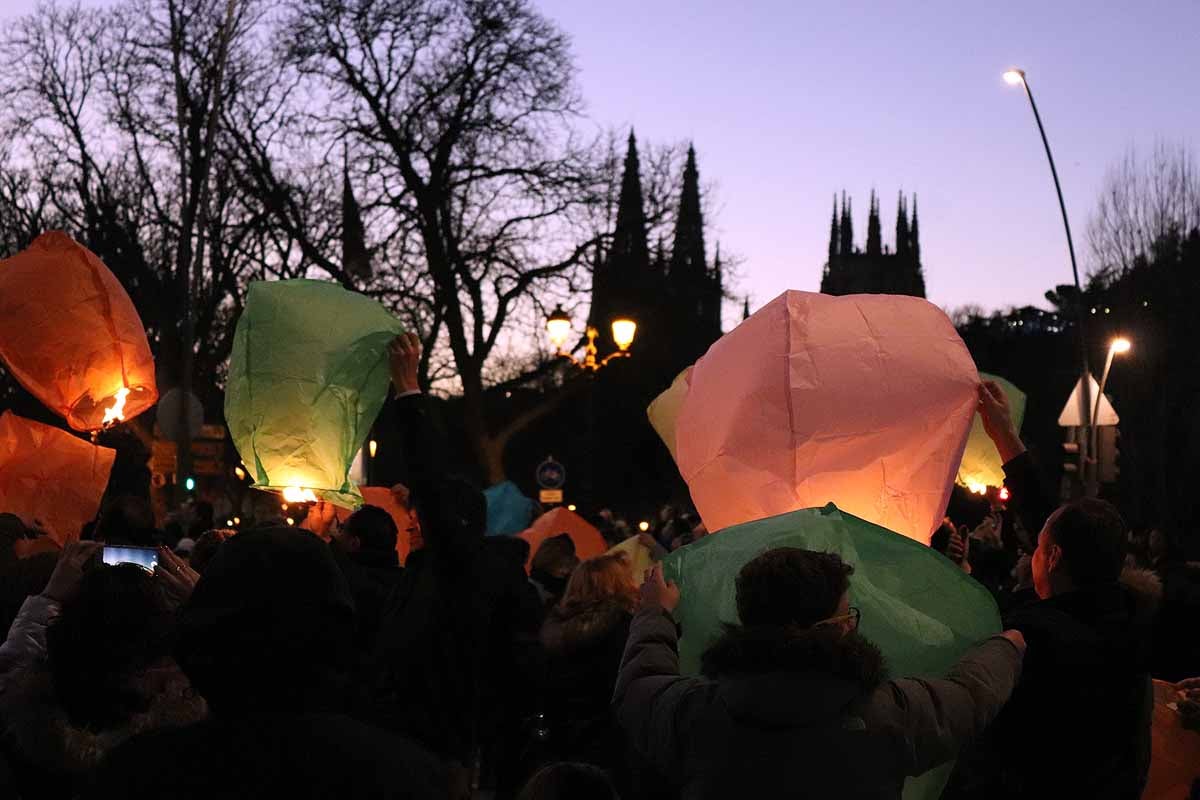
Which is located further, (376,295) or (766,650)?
(376,295)

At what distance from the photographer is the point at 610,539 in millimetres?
18953

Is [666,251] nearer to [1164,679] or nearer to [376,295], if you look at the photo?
[376,295]

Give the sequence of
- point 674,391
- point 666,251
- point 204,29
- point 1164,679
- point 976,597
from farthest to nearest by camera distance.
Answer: point 666,251
point 204,29
point 674,391
point 1164,679
point 976,597

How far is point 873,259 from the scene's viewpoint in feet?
418

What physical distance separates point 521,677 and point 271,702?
9.47 ft

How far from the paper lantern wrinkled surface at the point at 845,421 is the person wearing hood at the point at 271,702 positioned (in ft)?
8.25

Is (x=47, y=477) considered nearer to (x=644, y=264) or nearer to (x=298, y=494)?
(x=298, y=494)

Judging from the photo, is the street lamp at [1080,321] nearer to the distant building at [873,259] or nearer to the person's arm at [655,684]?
the person's arm at [655,684]

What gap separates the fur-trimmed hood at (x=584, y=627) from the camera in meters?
5.37

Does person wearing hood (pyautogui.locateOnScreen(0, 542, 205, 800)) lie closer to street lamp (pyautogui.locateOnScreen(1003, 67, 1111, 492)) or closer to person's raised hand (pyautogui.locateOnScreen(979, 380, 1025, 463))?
person's raised hand (pyautogui.locateOnScreen(979, 380, 1025, 463))

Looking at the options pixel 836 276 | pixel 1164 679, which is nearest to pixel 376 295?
pixel 1164 679

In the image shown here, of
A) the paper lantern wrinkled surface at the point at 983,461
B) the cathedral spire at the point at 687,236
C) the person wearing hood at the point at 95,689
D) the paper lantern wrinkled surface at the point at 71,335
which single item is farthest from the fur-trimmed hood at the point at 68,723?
the cathedral spire at the point at 687,236

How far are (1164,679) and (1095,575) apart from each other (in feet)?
5.43

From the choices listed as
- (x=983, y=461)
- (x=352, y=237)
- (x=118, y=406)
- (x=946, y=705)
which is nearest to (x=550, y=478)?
(x=352, y=237)
